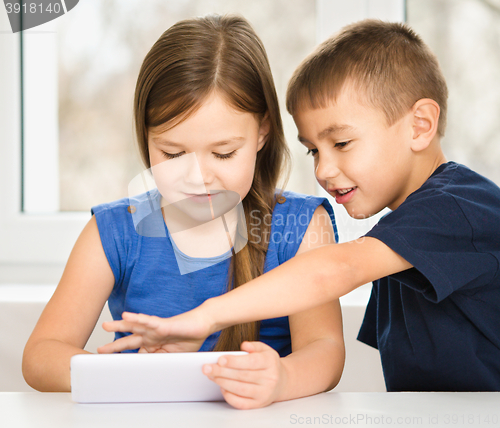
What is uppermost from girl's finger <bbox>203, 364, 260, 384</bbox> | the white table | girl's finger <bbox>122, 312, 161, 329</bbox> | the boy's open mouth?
the boy's open mouth

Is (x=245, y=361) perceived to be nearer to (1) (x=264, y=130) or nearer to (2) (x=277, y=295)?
(2) (x=277, y=295)

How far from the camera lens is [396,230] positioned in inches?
20.9

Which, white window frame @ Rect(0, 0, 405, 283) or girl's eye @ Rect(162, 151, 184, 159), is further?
white window frame @ Rect(0, 0, 405, 283)

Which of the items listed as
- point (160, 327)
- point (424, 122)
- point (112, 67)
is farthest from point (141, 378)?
point (112, 67)

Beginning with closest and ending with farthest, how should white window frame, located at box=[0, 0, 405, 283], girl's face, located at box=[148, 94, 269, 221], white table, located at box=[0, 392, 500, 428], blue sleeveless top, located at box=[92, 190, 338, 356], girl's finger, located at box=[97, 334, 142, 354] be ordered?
1. white table, located at box=[0, 392, 500, 428]
2. girl's finger, located at box=[97, 334, 142, 354]
3. girl's face, located at box=[148, 94, 269, 221]
4. blue sleeveless top, located at box=[92, 190, 338, 356]
5. white window frame, located at box=[0, 0, 405, 283]

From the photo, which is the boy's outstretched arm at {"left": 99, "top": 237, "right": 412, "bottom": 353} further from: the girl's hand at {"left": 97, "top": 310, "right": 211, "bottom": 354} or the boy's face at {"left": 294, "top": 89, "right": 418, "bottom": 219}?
the boy's face at {"left": 294, "top": 89, "right": 418, "bottom": 219}

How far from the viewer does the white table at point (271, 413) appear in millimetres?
397

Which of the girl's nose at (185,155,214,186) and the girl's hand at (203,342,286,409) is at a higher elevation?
the girl's nose at (185,155,214,186)

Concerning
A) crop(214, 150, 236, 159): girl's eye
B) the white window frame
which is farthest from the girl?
the white window frame

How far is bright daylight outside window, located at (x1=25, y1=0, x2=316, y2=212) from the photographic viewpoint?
49.3 inches

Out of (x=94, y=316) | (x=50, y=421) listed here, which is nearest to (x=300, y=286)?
(x=50, y=421)

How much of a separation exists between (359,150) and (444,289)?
232mm

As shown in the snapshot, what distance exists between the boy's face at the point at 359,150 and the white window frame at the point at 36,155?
49cm

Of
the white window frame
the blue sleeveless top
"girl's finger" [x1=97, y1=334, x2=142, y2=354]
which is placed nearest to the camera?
"girl's finger" [x1=97, y1=334, x2=142, y2=354]
